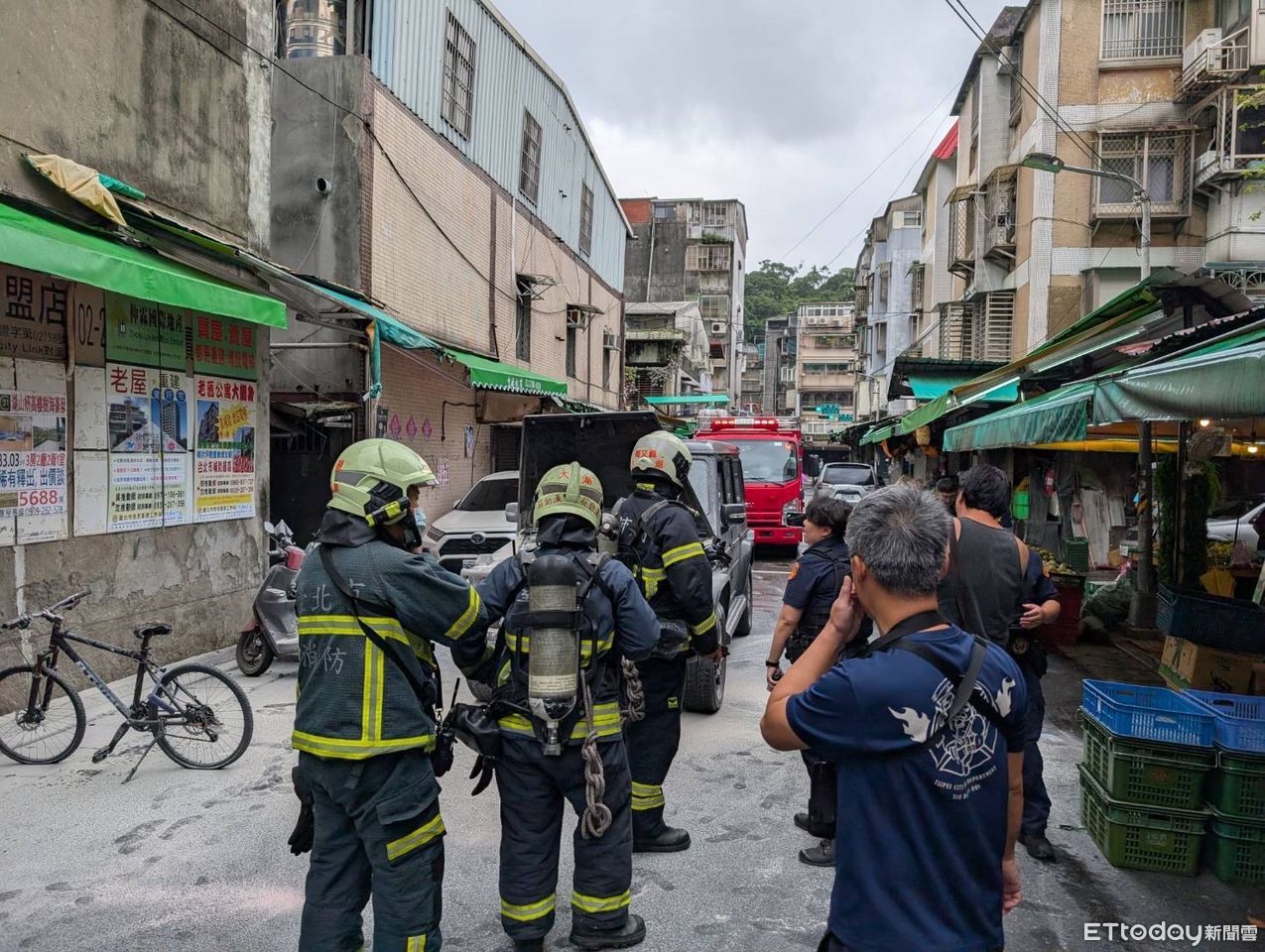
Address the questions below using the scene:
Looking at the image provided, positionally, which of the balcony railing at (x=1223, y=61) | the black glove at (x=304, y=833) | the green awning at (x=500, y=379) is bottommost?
the black glove at (x=304, y=833)

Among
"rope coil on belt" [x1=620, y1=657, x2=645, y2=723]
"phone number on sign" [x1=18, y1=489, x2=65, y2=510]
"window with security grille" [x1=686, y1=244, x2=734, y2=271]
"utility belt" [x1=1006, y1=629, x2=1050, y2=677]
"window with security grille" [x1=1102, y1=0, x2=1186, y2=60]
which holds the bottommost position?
"rope coil on belt" [x1=620, y1=657, x2=645, y2=723]

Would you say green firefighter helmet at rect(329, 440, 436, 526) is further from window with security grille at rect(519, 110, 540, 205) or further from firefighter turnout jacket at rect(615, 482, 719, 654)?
window with security grille at rect(519, 110, 540, 205)

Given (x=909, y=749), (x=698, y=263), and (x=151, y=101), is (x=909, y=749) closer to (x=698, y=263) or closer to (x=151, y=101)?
(x=151, y=101)

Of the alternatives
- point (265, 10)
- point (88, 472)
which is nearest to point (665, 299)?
point (265, 10)

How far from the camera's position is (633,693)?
13.4ft

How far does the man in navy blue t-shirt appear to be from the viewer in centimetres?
196

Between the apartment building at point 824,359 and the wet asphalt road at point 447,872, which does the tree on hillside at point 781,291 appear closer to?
the apartment building at point 824,359

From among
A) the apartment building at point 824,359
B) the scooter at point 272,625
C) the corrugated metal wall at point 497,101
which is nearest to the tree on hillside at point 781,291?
the apartment building at point 824,359

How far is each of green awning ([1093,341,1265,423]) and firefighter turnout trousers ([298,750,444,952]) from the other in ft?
12.0

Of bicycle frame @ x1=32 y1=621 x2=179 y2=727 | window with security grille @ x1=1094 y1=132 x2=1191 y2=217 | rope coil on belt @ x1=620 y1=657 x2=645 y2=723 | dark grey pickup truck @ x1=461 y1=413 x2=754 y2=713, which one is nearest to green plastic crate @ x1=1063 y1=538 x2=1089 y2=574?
dark grey pickup truck @ x1=461 y1=413 x2=754 y2=713

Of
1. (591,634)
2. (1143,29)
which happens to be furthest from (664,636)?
(1143,29)

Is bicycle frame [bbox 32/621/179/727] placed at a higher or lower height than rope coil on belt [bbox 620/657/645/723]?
lower

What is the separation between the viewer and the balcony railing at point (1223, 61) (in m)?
18.8

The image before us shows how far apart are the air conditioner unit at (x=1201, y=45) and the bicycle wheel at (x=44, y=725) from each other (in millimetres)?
23381
